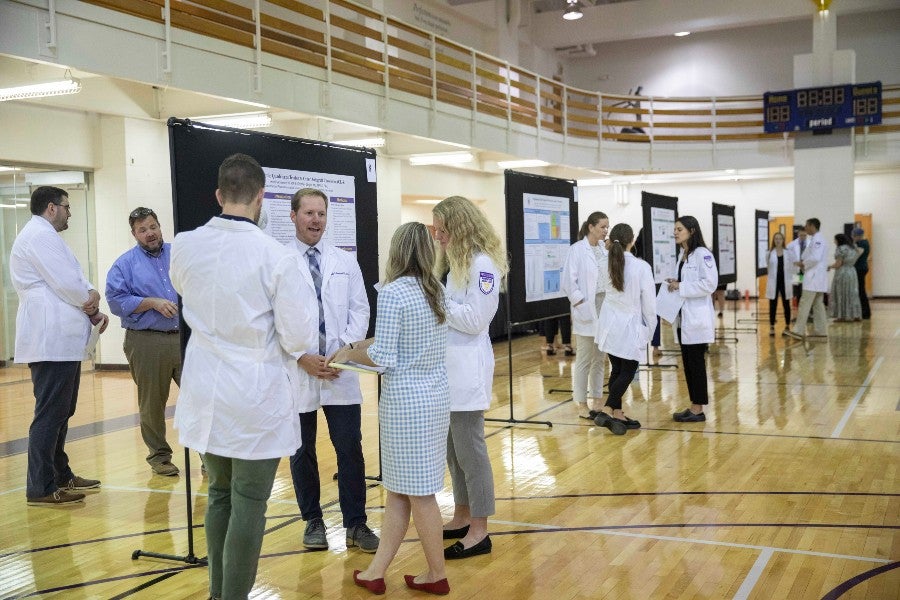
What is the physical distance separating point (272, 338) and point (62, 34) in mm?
5415

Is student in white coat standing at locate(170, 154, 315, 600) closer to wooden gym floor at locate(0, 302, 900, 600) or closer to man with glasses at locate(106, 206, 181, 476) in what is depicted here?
wooden gym floor at locate(0, 302, 900, 600)

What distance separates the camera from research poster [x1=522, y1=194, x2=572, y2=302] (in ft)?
23.4

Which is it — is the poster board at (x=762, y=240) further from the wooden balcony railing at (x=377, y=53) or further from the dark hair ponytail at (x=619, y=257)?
the dark hair ponytail at (x=619, y=257)

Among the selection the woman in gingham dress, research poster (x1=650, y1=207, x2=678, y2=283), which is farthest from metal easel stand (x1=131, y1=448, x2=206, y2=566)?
research poster (x1=650, y1=207, x2=678, y2=283)

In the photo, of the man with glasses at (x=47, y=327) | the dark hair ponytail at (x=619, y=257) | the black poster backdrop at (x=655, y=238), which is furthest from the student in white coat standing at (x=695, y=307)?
the man with glasses at (x=47, y=327)

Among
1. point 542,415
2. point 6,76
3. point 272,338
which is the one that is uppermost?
point 6,76

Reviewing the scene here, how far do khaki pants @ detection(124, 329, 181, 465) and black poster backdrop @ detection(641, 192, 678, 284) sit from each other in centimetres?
563

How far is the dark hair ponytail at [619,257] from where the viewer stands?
661cm

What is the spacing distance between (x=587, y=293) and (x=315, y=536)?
12.0 feet

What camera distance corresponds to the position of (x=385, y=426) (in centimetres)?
348

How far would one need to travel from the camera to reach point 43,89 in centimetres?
802

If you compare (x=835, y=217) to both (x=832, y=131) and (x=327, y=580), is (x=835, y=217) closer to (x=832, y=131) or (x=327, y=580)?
(x=832, y=131)

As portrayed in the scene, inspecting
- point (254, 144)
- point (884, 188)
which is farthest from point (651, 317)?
point (884, 188)

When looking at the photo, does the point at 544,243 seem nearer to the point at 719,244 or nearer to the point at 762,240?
the point at 719,244
